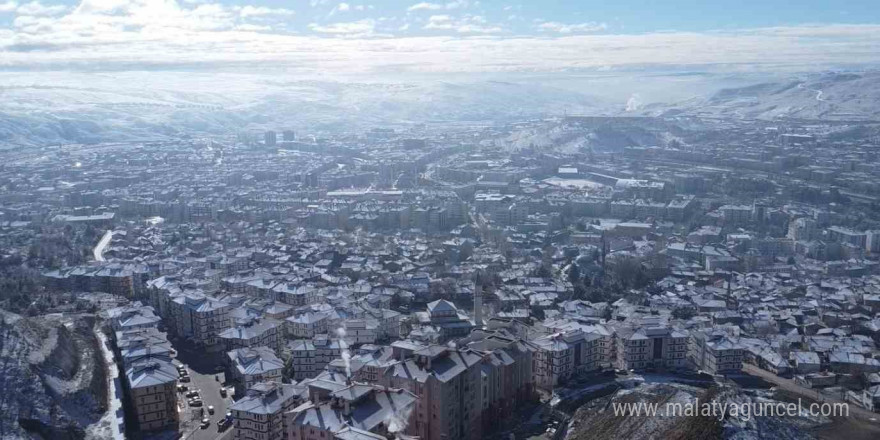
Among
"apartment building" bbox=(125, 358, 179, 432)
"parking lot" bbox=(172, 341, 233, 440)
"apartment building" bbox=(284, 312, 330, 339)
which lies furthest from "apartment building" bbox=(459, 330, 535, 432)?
"apartment building" bbox=(125, 358, 179, 432)

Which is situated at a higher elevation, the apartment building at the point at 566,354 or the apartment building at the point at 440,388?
→ the apartment building at the point at 440,388

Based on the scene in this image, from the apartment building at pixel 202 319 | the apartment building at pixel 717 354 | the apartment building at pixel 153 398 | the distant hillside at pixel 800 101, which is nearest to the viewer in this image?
the apartment building at pixel 153 398

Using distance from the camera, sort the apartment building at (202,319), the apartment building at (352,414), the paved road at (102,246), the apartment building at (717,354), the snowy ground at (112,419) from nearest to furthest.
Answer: the apartment building at (352,414) < the snowy ground at (112,419) < the apartment building at (717,354) < the apartment building at (202,319) < the paved road at (102,246)

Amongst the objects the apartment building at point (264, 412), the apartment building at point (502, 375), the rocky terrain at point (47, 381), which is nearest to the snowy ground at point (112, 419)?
the rocky terrain at point (47, 381)

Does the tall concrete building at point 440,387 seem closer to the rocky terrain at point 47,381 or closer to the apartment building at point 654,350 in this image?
the apartment building at point 654,350

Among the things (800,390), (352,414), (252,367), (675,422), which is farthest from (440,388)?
(800,390)

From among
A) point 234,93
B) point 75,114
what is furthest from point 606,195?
point 234,93

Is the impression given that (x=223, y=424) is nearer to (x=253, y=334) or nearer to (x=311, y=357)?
(x=311, y=357)
